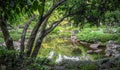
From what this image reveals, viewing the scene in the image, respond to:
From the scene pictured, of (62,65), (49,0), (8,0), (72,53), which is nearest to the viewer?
(8,0)

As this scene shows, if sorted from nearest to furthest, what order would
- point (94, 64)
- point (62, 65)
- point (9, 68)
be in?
point (9, 68)
point (94, 64)
point (62, 65)

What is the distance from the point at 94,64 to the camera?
33.4ft

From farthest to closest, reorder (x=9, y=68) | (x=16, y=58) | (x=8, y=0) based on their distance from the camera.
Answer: (x=16, y=58), (x=9, y=68), (x=8, y=0)

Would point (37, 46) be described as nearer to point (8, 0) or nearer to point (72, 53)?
point (8, 0)

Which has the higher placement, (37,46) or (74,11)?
(74,11)

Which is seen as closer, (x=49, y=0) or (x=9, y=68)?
(x=9, y=68)

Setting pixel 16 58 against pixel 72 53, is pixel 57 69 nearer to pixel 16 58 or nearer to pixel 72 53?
pixel 16 58

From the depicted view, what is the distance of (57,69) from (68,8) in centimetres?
321

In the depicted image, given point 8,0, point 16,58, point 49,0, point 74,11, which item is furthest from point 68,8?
point 8,0

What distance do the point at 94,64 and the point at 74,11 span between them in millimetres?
2744

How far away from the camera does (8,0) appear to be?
11.1 feet

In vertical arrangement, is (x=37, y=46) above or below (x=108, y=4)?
below

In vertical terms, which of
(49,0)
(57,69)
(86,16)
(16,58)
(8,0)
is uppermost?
(49,0)

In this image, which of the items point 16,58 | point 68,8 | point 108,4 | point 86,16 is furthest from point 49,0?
point 16,58
